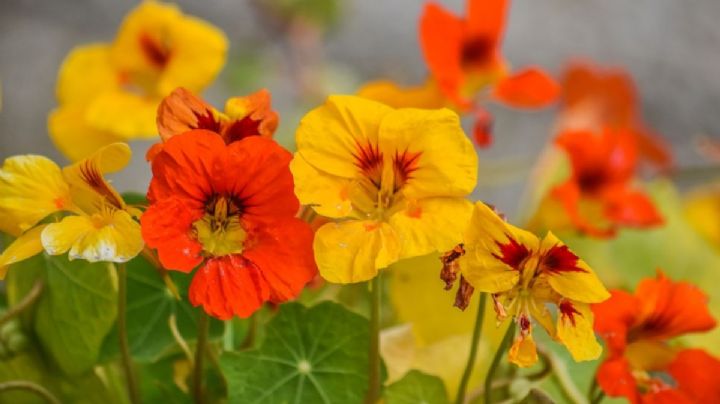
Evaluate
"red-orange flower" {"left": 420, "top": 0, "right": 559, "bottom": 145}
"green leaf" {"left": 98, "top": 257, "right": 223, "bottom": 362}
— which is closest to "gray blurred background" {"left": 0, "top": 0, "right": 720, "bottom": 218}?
"red-orange flower" {"left": 420, "top": 0, "right": 559, "bottom": 145}

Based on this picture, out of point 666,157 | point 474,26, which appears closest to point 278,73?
point 666,157

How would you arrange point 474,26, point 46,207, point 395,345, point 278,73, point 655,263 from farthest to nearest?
point 278,73 < point 655,263 < point 474,26 < point 395,345 < point 46,207

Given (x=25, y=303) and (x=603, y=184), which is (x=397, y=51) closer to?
(x=603, y=184)

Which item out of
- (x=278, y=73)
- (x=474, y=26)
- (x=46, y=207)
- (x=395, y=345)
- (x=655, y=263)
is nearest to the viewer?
(x=46, y=207)

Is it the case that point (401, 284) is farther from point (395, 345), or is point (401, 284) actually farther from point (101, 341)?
point (101, 341)

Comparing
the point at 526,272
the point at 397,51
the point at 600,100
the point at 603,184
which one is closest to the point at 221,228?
the point at 526,272

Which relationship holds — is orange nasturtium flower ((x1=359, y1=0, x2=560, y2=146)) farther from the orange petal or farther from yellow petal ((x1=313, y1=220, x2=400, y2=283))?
yellow petal ((x1=313, y1=220, x2=400, y2=283))

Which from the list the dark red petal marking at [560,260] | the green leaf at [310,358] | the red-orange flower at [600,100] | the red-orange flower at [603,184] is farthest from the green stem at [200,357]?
the red-orange flower at [600,100]

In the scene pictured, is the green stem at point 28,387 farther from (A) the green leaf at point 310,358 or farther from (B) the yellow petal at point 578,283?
(B) the yellow petal at point 578,283
